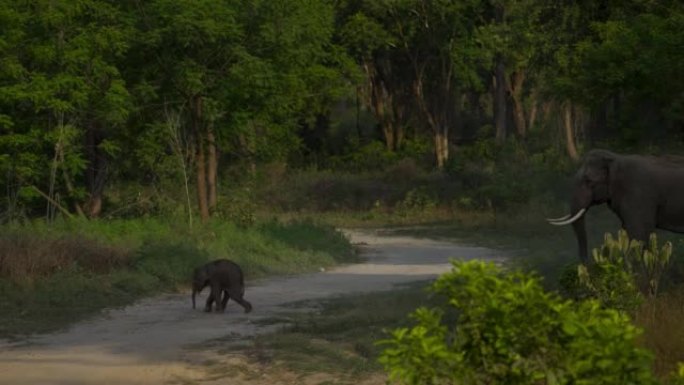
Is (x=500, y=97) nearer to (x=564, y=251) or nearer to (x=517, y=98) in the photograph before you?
(x=517, y=98)

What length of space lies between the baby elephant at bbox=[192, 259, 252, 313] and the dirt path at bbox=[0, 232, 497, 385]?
20cm

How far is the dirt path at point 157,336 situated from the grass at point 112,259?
553mm

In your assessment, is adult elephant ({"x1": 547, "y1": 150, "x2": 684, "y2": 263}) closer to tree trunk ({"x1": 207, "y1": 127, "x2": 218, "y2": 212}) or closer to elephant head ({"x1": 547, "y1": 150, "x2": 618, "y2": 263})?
elephant head ({"x1": 547, "y1": 150, "x2": 618, "y2": 263})

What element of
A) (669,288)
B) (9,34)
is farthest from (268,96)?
(669,288)

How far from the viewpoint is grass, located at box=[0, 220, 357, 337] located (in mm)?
17438

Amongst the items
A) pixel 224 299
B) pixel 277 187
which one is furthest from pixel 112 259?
pixel 277 187

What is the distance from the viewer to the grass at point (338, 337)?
12.3 m

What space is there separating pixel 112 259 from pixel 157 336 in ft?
19.7

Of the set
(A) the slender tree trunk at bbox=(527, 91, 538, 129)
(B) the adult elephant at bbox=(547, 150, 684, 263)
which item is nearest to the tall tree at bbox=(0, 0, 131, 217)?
(B) the adult elephant at bbox=(547, 150, 684, 263)

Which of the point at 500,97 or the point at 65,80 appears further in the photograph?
the point at 500,97

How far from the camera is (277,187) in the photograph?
48.5 meters

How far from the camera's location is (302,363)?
12.4 m

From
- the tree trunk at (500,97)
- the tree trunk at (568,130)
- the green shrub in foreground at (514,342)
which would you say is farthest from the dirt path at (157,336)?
the tree trunk at (500,97)

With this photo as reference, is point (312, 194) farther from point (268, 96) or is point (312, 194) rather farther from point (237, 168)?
point (268, 96)
